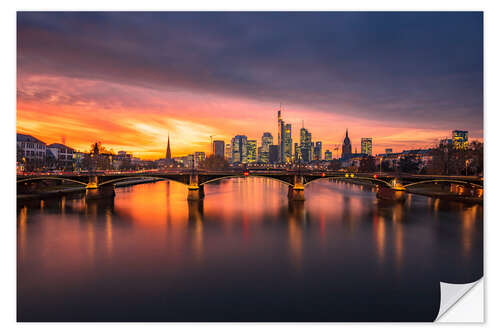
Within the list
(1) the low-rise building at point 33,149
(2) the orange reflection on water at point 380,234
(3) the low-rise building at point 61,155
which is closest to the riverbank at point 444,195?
(2) the orange reflection on water at point 380,234

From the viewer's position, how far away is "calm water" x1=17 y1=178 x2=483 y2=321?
10070 millimetres

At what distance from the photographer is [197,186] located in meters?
37.2

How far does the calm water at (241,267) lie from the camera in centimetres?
1007

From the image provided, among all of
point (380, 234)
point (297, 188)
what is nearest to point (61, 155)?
point (297, 188)

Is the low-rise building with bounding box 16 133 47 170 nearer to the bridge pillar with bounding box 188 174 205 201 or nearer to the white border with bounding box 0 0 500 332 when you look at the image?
the bridge pillar with bounding box 188 174 205 201

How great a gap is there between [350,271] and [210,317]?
732 cm

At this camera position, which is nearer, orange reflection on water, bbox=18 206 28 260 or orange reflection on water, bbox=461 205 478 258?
orange reflection on water, bbox=18 206 28 260

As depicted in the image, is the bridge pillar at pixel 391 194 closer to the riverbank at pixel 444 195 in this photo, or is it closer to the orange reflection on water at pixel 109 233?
the riverbank at pixel 444 195

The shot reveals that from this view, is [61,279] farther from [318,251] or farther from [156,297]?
[318,251]

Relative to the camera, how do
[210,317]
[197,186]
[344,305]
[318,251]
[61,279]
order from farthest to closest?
1. [197,186]
2. [318,251]
3. [61,279]
4. [344,305]
5. [210,317]

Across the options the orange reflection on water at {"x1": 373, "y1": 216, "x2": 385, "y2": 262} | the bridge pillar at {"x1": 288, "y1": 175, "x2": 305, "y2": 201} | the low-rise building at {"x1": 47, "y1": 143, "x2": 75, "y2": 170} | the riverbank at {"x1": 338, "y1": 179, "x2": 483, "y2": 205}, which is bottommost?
the orange reflection on water at {"x1": 373, "y1": 216, "x2": 385, "y2": 262}

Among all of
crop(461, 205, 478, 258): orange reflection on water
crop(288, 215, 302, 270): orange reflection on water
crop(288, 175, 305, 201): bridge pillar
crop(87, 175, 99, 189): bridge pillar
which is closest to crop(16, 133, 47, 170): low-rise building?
crop(87, 175, 99, 189): bridge pillar

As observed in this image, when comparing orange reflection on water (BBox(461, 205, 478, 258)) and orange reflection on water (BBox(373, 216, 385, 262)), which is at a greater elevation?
orange reflection on water (BBox(461, 205, 478, 258))

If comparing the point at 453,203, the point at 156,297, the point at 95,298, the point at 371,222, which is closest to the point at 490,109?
the point at 156,297
